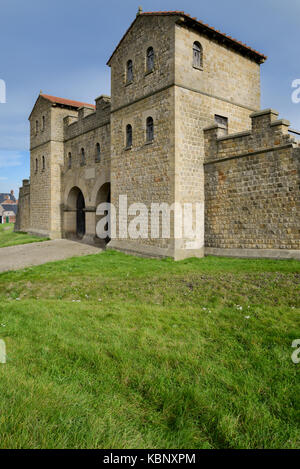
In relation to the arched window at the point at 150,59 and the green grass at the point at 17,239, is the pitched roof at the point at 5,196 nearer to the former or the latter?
the green grass at the point at 17,239

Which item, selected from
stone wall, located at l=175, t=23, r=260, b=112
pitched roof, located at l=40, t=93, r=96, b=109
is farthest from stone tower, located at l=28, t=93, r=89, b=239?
stone wall, located at l=175, t=23, r=260, b=112

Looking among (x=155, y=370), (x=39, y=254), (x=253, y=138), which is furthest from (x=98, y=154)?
(x=155, y=370)

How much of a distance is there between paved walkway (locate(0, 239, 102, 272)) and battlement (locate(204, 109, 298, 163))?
697cm

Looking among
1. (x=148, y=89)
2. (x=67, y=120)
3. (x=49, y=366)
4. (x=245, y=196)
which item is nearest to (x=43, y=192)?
(x=67, y=120)

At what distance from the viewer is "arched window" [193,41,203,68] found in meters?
12.3

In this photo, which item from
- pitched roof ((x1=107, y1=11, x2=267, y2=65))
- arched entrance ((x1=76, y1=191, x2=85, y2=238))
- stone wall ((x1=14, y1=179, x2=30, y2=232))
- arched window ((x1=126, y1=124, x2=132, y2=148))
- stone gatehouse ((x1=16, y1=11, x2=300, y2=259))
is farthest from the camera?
stone wall ((x1=14, y1=179, x2=30, y2=232))

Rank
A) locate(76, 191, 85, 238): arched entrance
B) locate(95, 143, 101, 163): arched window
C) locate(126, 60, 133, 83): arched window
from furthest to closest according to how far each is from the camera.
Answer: locate(76, 191, 85, 238): arched entrance
locate(95, 143, 101, 163): arched window
locate(126, 60, 133, 83): arched window

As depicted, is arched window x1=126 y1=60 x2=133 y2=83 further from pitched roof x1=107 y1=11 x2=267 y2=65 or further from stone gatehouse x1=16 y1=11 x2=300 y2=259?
pitched roof x1=107 y1=11 x2=267 y2=65

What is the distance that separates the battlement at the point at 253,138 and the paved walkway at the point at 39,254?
275 inches

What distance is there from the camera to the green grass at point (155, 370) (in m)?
2.37

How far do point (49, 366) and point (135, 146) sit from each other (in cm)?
1149

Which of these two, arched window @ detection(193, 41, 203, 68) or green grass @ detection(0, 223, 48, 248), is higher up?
arched window @ detection(193, 41, 203, 68)

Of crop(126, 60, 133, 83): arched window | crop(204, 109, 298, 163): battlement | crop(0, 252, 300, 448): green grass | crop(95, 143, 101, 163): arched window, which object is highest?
crop(126, 60, 133, 83): arched window

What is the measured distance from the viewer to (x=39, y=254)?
47.1ft
